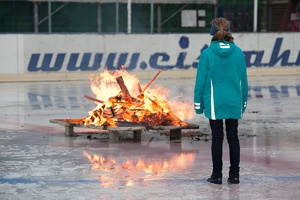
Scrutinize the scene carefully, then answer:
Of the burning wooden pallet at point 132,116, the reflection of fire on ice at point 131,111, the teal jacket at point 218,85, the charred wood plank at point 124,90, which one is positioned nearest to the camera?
the teal jacket at point 218,85

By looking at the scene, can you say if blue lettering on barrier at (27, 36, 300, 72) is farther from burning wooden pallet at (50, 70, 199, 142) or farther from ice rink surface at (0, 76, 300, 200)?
burning wooden pallet at (50, 70, 199, 142)

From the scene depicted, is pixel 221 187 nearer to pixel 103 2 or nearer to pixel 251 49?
pixel 251 49

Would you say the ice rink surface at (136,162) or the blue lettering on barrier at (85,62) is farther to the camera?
the blue lettering on barrier at (85,62)

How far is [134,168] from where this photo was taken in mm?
10312

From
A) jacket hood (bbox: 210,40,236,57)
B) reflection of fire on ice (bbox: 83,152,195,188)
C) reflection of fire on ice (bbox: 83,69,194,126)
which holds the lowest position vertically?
reflection of fire on ice (bbox: 83,152,195,188)

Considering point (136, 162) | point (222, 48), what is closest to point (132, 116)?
point (136, 162)

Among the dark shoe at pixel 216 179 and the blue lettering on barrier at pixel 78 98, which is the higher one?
the blue lettering on barrier at pixel 78 98

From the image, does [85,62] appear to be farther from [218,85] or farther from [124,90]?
[218,85]

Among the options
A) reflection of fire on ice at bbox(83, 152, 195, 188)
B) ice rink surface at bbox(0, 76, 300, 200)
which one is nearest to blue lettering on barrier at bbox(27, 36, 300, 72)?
ice rink surface at bbox(0, 76, 300, 200)

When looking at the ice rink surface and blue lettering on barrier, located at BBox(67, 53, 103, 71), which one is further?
blue lettering on barrier, located at BBox(67, 53, 103, 71)

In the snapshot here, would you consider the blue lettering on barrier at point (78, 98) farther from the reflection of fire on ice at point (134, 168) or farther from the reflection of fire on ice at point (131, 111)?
the reflection of fire on ice at point (134, 168)

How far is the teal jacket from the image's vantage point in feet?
30.0

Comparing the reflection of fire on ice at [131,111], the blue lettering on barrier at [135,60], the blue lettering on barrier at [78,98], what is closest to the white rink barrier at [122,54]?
the blue lettering on barrier at [135,60]

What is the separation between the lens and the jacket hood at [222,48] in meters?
9.21
